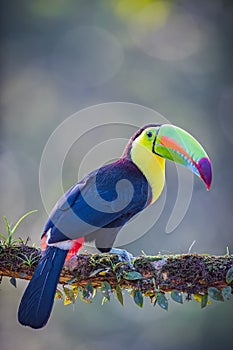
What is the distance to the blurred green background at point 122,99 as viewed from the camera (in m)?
7.43

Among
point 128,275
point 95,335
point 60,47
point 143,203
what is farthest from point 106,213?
point 60,47

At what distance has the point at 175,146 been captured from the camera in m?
3.54

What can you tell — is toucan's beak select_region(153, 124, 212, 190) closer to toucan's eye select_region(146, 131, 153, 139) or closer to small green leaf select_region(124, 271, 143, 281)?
toucan's eye select_region(146, 131, 153, 139)

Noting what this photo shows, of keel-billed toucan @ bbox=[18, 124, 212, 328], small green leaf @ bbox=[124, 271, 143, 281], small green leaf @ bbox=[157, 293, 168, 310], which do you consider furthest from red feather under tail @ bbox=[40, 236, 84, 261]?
small green leaf @ bbox=[157, 293, 168, 310]

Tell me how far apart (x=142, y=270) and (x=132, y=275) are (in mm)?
62

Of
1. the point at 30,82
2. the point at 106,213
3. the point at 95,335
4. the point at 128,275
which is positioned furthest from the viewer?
the point at 30,82

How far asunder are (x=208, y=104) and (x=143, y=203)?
18.1 ft

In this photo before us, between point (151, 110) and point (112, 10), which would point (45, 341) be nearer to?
point (151, 110)

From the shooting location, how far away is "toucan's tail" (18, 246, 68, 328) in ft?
8.93

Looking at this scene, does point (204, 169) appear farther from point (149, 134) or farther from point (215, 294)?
point (215, 294)

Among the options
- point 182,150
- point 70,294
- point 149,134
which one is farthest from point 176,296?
point 149,134

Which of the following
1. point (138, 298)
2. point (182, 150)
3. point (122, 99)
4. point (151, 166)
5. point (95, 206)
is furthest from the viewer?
point (122, 99)

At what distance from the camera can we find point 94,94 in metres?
8.82

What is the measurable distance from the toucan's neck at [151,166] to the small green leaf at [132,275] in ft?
2.76
